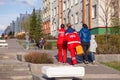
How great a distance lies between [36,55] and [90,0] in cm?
3246

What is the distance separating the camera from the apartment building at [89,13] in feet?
147

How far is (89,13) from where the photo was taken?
50.5m

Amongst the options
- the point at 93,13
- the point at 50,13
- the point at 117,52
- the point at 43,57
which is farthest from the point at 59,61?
the point at 50,13

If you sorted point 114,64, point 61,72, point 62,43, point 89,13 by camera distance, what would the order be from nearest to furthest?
point 61,72 < point 62,43 < point 114,64 < point 89,13

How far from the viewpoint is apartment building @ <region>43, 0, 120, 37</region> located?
147 feet

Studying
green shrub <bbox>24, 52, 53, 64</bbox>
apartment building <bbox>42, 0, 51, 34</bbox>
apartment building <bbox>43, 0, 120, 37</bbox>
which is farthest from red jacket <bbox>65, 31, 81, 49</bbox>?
apartment building <bbox>42, 0, 51, 34</bbox>

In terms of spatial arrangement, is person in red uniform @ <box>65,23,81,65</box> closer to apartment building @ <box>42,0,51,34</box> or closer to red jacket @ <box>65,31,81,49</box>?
red jacket @ <box>65,31,81,49</box>

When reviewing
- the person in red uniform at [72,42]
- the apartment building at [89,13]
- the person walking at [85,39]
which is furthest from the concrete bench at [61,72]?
the apartment building at [89,13]

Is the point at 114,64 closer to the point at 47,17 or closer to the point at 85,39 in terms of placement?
the point at 85,39

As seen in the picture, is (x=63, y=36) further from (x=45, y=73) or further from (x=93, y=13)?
(x=93, y=13)

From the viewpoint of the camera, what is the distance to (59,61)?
1956 centimetres

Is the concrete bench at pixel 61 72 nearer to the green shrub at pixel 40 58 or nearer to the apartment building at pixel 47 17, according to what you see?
the green shrub at pixel 40 58

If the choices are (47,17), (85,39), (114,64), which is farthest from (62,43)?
(47,17)

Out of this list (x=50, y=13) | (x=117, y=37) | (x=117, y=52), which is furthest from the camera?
(x=50, y=13)
